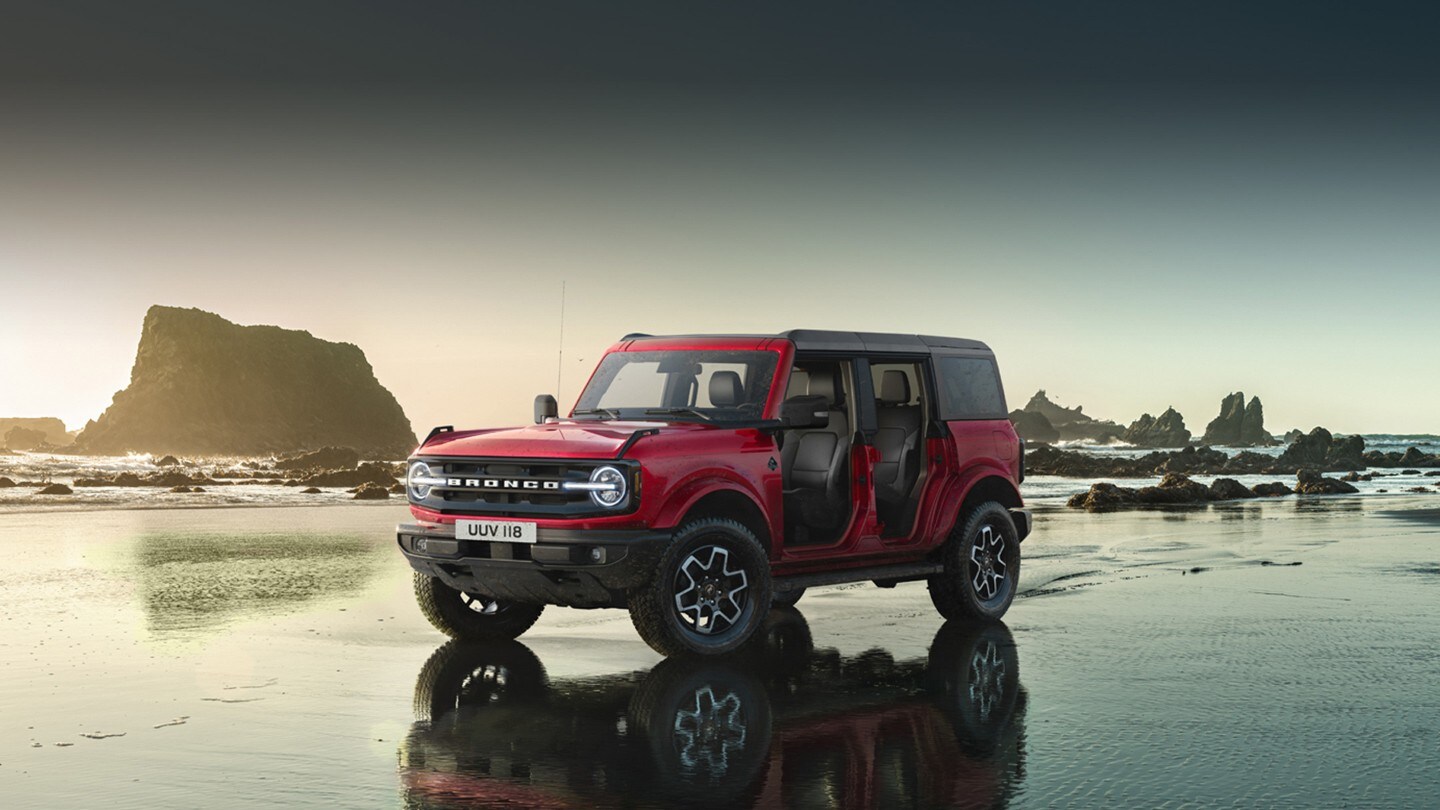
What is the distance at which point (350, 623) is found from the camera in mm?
11320

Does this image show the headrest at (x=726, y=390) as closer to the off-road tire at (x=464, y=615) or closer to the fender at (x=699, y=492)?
the fender at (x=699, y=492)

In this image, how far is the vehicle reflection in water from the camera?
20.1 ft

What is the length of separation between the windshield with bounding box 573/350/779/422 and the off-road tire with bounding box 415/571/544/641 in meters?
1.50

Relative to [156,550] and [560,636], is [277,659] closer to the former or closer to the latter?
[560,636]

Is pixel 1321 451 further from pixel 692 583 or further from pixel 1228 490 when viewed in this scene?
pixel 692 583

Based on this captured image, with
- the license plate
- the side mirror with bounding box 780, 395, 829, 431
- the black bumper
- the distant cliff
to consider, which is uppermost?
the distant cliff

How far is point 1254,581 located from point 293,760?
35.3 ft

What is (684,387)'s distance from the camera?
11102 millimetres

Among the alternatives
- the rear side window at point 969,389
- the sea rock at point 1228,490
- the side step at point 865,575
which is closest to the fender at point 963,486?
the side step at point 865,575

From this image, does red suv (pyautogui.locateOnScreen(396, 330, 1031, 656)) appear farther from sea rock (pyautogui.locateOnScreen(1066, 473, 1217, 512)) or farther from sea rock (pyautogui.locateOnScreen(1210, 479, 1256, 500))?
sea rock (pyautogui.locateOnScreen(1210, 479, 1256, 500))

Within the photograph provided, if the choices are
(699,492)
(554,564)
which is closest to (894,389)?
(699,492)

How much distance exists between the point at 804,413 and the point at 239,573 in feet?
23.1

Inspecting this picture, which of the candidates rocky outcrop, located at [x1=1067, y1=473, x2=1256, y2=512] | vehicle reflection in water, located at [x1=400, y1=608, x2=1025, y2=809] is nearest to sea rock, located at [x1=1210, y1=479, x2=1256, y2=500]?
rocky outcrop, located at [x1=1067, y1=473, x2=1256, y2=512]

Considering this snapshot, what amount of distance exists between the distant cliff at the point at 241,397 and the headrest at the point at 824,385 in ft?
526
